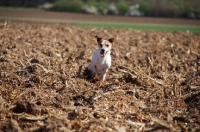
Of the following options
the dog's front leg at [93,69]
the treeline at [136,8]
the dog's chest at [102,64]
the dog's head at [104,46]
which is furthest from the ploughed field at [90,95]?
the treeline at [136,8]

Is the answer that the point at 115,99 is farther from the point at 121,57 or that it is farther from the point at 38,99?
the point at 121,57

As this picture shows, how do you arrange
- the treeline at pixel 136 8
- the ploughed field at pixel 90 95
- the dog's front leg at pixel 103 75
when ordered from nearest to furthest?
the ploughed field at pixel 90 95
the dog's front leg at pixel 103 75
the treeline at pixel 136 8

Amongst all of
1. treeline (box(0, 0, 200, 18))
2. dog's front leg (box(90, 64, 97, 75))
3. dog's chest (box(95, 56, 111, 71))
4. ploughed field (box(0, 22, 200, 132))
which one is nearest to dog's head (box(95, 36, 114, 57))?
dog's chest (box(95, 56, 111, 71))

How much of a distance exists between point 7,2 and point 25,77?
916 inches

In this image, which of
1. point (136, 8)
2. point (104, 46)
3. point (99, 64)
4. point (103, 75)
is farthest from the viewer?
point (136, 8)

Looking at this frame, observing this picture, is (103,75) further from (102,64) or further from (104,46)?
(104,46)

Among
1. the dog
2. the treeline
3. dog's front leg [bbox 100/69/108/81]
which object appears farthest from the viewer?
the treeline

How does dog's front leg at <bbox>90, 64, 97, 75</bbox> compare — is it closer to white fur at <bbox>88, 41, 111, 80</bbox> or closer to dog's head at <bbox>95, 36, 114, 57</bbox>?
white fur at <bbox>88, 41, 111, 80</bbox>

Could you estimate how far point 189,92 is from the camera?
834 cm

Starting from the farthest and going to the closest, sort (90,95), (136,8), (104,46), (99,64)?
(136,8) < (104,46) < (99,64) < (90,95)

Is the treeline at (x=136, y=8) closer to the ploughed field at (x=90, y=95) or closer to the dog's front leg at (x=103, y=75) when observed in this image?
the ploughed field at (x=90, y=95)

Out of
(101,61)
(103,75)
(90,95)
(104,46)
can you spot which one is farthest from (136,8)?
(90,95)

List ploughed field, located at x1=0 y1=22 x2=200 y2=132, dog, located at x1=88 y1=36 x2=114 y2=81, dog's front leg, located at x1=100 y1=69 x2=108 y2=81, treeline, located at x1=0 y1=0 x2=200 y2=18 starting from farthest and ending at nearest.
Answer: treeline, located at x1=0 y1=0 x2=200 y2=18
dog, located at x1=88 y1=36 x2=114 y2=81
dog's front leg, located at x1=100 y1=69 x2=108 y2=81
ploughed field, located at x1=0 y1=22 x2=200 y2=132

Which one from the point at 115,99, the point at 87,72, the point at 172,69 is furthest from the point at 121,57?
the point at 115,99
